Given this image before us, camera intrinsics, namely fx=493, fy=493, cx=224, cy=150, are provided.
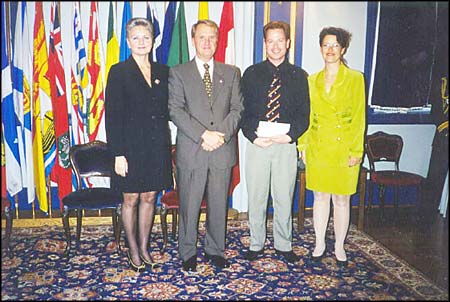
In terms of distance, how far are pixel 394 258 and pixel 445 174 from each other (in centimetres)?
116

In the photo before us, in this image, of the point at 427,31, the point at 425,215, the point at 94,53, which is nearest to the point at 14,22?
the point at 94,53

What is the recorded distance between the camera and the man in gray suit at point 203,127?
2898 mm

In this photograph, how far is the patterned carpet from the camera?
9.15ft

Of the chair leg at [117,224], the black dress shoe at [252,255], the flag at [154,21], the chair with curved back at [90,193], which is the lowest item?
the black dress shoe at [252,255]

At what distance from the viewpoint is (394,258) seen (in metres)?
3.40

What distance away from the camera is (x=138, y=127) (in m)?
2.86

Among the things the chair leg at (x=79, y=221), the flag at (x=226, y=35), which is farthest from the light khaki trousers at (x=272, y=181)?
the chair leg at (x=79, y=221)

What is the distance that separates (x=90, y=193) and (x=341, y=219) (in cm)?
175

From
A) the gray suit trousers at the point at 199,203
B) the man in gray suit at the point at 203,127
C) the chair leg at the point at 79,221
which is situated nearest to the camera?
the man in gray suit at the point at 203,127

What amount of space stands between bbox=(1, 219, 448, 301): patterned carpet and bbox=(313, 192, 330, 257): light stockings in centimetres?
10

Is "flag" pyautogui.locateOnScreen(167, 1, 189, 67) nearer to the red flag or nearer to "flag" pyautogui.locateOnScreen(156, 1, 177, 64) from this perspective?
"flag" pyautogui.locateOnScreen(156, 1, 177, 64)

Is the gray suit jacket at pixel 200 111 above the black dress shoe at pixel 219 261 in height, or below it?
above

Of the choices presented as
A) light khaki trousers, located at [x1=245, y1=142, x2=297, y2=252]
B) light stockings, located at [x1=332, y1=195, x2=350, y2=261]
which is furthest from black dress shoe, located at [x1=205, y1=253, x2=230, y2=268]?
light stockings, located at [x1=332, y1=195, x2=350, y2=261]

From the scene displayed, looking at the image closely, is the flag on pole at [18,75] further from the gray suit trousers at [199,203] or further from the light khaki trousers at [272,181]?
the light khaki trousers at [272,181]
